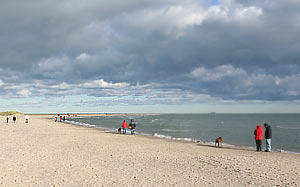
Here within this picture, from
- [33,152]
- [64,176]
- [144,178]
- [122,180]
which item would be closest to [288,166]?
[144,178]

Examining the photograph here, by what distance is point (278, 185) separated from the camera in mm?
8664

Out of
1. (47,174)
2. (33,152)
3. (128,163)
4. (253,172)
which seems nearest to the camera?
(47,174)

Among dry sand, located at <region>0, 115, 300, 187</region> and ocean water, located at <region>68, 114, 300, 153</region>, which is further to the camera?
ocean water, located at <region>68, 114, 300, 153</region>

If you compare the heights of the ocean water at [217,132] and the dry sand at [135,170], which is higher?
the dry sand at [135,170]

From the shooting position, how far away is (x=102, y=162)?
1209cm

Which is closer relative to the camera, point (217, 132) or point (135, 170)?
point (135, 170)

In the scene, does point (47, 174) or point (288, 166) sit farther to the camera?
point (288, 166)

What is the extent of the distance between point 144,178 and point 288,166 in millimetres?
7436

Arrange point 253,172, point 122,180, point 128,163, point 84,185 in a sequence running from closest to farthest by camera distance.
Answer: point 84,185
point 122,180
point 253,172
point 128,163

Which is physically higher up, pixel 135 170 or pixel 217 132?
pixel 135 170

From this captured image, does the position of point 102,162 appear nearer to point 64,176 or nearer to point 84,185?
point 64,176

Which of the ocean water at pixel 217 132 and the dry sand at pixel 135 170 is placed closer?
the dry sand at pixel 135 170

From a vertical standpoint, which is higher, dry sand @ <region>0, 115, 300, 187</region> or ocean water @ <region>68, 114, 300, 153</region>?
dry sand @ <region>0, 115, 300, 187</region>

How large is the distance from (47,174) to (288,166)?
10955mm
